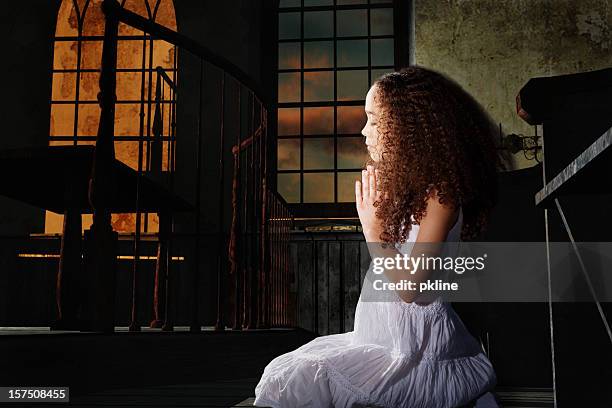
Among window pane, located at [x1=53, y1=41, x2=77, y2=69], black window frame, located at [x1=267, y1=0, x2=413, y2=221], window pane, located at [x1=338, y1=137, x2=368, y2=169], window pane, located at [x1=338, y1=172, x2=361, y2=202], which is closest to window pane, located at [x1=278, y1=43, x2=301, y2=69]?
black window frame, located at [x1=267, y1=0, x2=413, y2=221]

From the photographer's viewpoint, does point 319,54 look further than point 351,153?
Yes

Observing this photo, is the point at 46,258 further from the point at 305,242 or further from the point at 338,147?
the point at 338,147

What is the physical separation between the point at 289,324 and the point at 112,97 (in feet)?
11.2

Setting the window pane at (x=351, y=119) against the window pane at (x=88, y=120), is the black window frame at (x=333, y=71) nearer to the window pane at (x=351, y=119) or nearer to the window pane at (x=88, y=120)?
the window pane at (x=351, y=119)

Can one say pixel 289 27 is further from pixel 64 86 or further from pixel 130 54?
pixel 64 86

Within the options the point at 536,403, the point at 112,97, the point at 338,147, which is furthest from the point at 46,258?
the point at 536,403

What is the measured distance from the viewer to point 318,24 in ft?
23.5

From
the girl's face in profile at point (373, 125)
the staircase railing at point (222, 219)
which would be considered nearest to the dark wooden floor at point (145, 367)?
the staircase railing at point (222, 219)

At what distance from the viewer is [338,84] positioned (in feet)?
23.2

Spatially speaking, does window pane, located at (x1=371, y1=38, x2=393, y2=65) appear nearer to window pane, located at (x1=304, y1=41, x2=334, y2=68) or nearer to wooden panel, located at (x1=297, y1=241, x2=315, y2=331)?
window pane, located at (x1=304, y1=41, x2=334, y2=68)

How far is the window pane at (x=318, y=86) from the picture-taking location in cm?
708

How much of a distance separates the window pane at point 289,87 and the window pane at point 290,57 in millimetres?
88

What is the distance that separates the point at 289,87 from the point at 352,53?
0.73m

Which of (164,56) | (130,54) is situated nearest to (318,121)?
(164,56)
